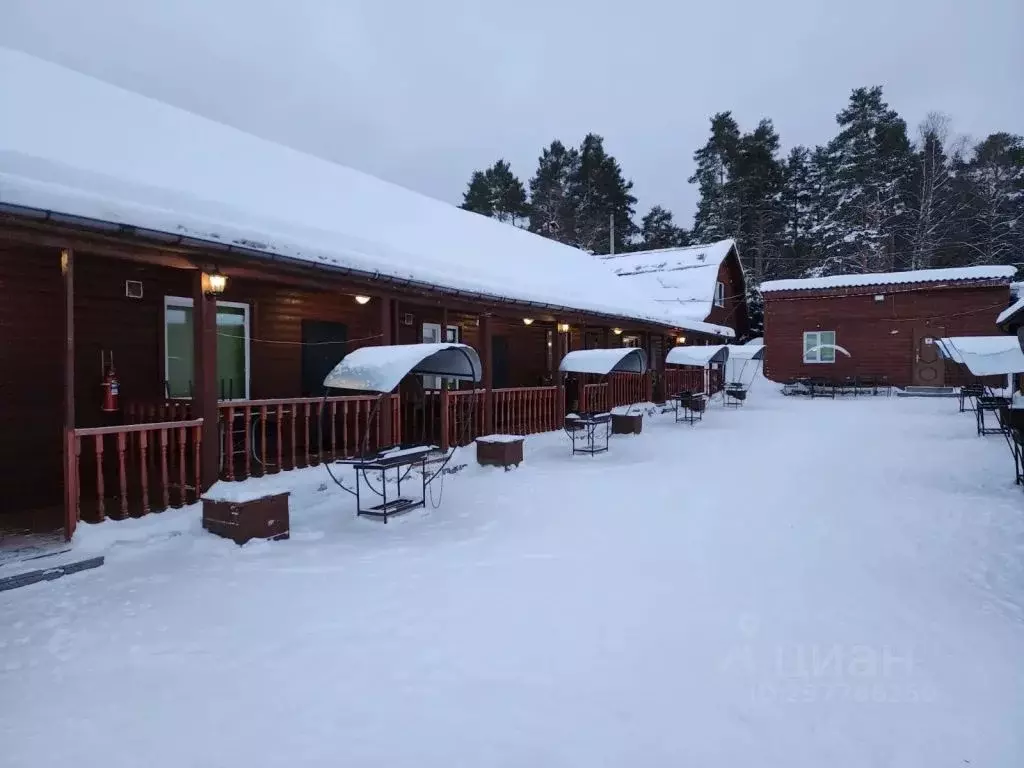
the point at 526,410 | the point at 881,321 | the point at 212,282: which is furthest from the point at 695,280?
the point at 212,282

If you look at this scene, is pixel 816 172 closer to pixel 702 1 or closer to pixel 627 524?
pixel 627 524

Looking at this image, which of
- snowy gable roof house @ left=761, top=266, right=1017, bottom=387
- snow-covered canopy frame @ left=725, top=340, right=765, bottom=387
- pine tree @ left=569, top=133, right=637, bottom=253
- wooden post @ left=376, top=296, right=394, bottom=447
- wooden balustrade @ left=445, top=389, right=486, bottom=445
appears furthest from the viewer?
pine tree @ left=569, top=133, right=637, bottom=253

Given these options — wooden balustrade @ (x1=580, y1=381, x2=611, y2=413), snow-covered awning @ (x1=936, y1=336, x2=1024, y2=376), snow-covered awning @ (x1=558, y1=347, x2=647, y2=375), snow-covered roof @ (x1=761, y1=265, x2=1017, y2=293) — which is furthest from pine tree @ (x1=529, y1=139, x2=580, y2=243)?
snow-covered awning @ (x1=558, y1=347, x2=647, y2=375)

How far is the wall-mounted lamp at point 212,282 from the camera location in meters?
6.04

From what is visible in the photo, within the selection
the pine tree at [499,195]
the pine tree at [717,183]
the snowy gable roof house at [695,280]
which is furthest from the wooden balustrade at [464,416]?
the pine tree at [499,195]

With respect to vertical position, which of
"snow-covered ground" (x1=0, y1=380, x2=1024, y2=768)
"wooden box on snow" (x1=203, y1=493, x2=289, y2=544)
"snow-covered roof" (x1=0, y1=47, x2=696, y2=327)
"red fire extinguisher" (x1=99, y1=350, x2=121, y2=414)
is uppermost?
"snow-covered roof" (x1=0, y1=47, x2=696, y2=327)

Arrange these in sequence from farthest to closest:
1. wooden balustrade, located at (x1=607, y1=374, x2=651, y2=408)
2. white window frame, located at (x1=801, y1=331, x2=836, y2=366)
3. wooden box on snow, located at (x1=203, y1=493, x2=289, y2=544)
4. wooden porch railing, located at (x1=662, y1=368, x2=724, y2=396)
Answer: white window frame, located at (x1=801, y1=331, x2=836, y2=366) < wooden porch railing, located at (x1=662, y1=368, x2=724, y2=396) < wooden balustrade, located at (x1=607, y1=374, x2=651, y2=408) < wooden box on snow, located at (x1=203, y1=493, x2=289, y2=544)

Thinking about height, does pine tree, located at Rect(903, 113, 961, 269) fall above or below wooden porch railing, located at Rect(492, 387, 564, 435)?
above

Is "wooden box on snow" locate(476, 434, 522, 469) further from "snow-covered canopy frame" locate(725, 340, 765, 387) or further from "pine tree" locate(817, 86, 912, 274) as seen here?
"pine tree" locate(817, 86, 912, 274)

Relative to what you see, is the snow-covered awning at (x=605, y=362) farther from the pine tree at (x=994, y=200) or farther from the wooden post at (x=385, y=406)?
the pine tree at (x=994, y=200)

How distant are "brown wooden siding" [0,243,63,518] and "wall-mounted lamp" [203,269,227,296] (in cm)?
183

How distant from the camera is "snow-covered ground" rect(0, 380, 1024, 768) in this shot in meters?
2.70

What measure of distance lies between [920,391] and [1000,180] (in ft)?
63.9

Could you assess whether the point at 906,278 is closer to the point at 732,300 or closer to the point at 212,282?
the point at 732,300
